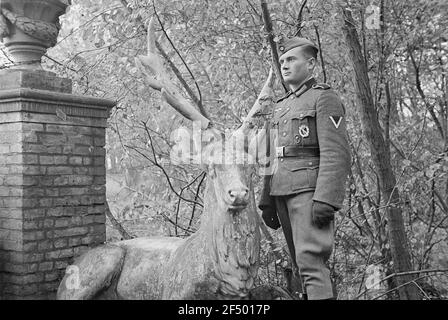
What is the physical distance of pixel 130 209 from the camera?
6137mm

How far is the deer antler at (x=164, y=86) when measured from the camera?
10.7 feet

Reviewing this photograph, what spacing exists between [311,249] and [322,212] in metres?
0.25

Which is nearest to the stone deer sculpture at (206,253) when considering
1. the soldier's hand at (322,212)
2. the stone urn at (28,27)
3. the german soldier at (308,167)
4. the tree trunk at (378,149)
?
the german soldier at (308,167)

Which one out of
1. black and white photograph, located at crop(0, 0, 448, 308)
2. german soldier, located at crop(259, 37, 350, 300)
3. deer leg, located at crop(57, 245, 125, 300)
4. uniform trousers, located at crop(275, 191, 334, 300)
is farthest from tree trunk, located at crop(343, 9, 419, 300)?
deer leg, located at crop(57, 245, 125, 300)

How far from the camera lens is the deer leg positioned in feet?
11.9

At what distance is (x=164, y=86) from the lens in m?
3.38

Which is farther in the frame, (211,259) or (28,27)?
(28,27)

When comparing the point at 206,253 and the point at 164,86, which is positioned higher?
the point at 164,86

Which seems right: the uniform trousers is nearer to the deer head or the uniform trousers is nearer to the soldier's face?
the deer head

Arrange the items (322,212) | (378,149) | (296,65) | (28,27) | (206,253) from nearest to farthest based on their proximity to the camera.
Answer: (322,212)
(206,253)
(296,65)
(28,27)
(378,149)

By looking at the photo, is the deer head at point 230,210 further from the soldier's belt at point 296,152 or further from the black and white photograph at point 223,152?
the soldier's belt at point 296,152

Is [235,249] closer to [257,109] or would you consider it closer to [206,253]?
[206,253]

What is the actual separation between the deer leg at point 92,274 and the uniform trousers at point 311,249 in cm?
145

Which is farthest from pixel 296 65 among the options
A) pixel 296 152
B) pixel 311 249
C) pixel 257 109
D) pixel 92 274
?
pixel 92 274
